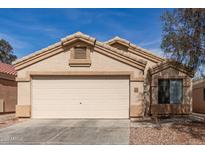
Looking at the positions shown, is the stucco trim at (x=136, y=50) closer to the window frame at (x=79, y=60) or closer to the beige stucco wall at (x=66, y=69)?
the beige stucco wall at (x=66, y=69)

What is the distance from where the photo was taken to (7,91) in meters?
22.0

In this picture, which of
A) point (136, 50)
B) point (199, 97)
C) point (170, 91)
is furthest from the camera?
point (199, 97)

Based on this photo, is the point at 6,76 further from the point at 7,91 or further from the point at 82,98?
the point at 82,98

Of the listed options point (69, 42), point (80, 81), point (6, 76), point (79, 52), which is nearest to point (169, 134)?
point (80, 81)

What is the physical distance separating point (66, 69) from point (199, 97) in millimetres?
12432

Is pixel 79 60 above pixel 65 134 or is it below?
above

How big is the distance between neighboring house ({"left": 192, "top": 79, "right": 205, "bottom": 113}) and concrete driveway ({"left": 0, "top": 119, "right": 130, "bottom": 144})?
38.6 ft

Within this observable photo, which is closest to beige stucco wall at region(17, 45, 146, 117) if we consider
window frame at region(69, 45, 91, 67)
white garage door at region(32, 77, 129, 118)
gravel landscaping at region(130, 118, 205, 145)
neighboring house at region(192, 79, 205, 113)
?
window frame at region(69, 45, 91, 67)

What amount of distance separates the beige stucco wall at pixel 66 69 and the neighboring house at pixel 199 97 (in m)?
8.23

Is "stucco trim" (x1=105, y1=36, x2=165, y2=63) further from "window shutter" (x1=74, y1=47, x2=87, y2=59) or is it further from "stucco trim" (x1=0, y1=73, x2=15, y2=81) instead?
"stucco trim" (x1=0, y1=73, x2=15, y2=81)

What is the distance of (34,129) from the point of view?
1312cm

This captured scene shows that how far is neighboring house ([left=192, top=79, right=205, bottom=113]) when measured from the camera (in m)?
23.8
